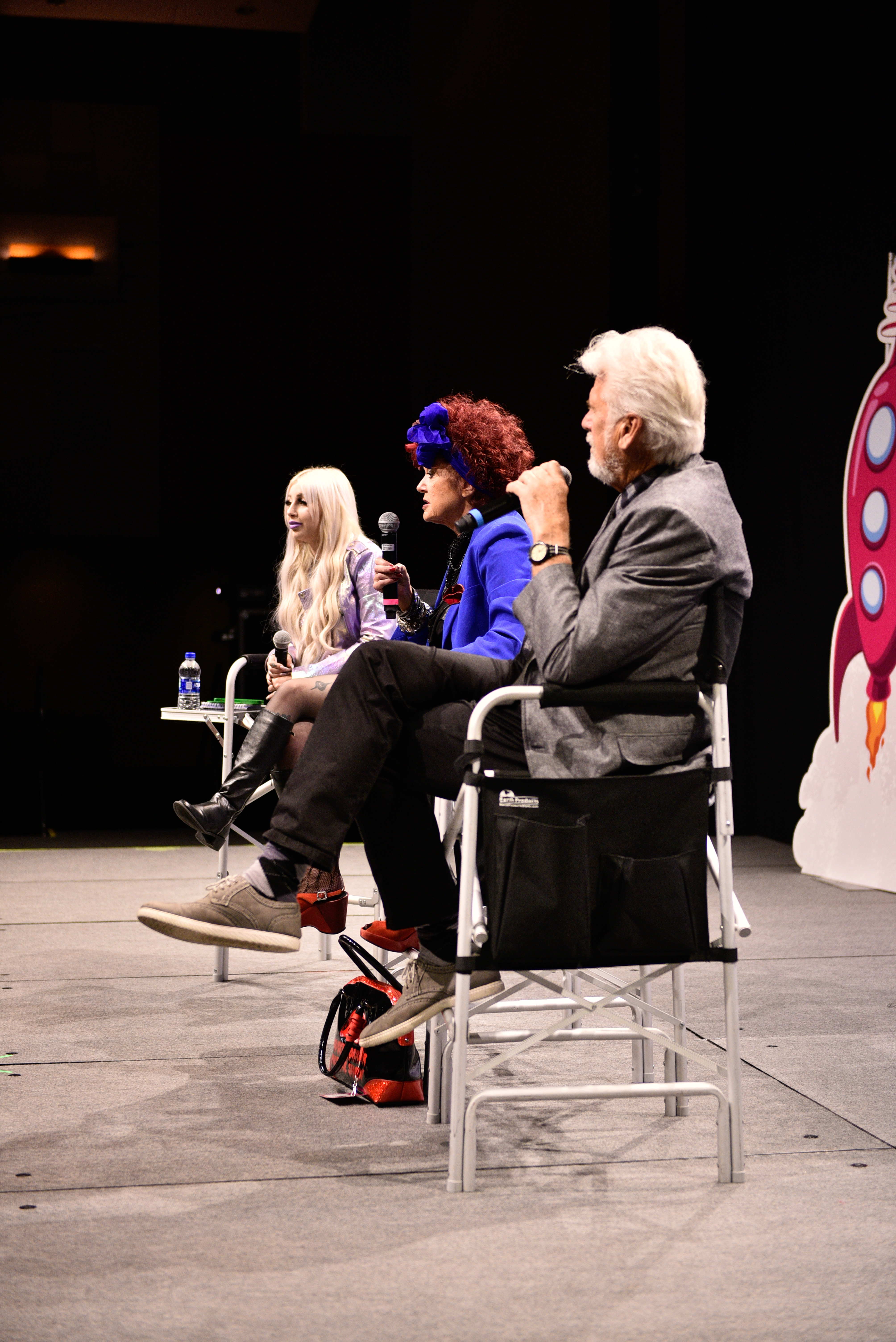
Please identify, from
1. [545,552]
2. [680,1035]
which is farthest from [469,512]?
[680,1035]

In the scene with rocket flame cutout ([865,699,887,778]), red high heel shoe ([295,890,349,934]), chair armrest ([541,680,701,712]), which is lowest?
red high heel shoe ([295,890,349,934])

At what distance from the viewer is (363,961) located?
2.41m

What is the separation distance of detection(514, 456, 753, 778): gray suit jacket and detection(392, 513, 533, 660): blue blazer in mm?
285

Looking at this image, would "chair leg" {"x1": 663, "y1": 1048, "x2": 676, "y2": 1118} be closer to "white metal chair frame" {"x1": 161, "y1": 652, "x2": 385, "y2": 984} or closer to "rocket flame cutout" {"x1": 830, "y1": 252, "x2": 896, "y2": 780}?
"white metal chair frame" {"x1": 161, "y1": 652, "x2": 385, "y2": 984}

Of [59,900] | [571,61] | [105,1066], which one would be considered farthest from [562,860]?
[571,61]

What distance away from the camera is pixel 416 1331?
4.71 feet

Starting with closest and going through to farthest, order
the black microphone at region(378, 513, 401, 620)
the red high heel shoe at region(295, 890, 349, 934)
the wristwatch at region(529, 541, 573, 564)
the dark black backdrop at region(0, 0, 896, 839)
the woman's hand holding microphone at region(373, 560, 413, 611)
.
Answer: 1. the wristwatch at region(529, 541, 573, 564)
2. the woman's hand holding microphone at region(373, 560, 413, 611)
3. the black microphone at region(378, 513, 401, 620)
4. the red high heel shoe at region(295, 890, 349, 934)
5. the dark black backdrop at region(0, 0, 896, 839)

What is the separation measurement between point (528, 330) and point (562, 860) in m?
6.36

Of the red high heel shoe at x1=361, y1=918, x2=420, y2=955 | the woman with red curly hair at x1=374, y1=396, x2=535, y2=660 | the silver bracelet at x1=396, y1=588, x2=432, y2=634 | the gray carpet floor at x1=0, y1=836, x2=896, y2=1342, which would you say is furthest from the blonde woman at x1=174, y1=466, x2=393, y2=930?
the gray carpet floor at x1=0, y1=836, x2=896, y2=1342

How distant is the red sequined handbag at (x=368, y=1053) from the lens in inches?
91.0

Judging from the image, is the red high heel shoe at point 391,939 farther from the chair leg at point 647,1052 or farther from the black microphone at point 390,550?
the black microphone at point 390,550

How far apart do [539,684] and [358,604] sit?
139 cm

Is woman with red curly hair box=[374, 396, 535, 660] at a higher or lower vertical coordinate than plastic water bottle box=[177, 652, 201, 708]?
higher

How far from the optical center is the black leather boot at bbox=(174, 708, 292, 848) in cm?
249
